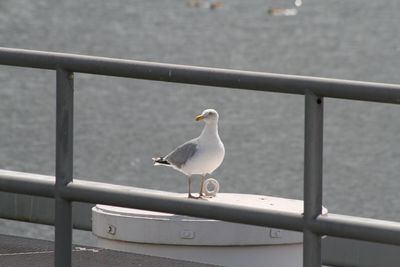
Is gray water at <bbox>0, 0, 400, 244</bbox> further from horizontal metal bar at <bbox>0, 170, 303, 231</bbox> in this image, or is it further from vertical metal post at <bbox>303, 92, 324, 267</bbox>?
vertical metal post at <bbox>303, 92, 324, 267</bbox>

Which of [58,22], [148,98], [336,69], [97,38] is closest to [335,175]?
[148,98]

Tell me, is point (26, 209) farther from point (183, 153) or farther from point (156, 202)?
point (156, 202)

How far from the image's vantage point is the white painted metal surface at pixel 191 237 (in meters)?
5.04

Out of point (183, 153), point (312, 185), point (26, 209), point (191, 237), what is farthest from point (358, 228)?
point (26, 209)

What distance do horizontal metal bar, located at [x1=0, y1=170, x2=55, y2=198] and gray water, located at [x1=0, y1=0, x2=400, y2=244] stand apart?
40.7ft

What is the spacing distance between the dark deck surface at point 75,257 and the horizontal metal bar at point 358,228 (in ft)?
4.07

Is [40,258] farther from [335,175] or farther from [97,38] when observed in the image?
[97,38]

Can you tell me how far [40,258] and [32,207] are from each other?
0.82m

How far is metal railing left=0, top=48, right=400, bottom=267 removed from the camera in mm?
3285

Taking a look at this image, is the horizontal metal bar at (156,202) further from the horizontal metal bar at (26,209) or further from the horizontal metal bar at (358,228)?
the horizontal metal bar at (26,209)

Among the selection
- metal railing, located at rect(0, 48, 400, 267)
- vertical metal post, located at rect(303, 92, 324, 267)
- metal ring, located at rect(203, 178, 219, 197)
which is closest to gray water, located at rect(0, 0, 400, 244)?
metal ring, located at rect(203, 178, 219, 197)

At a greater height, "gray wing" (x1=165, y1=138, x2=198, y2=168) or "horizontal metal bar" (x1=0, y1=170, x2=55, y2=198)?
"gray wing" (x1=165, y1=138, x2=198, y2=168)

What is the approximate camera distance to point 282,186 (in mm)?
21781

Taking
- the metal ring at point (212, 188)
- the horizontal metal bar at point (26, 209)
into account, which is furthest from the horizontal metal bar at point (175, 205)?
the horizontal metal bar at point (26, 209)
